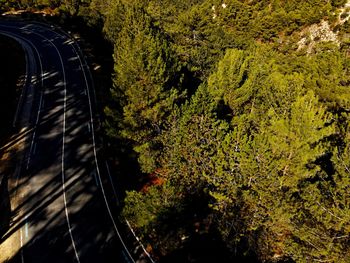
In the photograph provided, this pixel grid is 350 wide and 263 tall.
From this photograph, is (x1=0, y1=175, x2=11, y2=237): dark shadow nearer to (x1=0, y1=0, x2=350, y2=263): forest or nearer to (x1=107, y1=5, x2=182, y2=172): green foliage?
(x1=0, y1=0, x2=350, y2=263): forest

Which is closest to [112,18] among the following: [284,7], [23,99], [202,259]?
[23,99]

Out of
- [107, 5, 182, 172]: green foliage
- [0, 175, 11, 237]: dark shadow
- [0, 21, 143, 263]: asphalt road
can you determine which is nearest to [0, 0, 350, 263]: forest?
[107, 5, 182, 172]: green foliage

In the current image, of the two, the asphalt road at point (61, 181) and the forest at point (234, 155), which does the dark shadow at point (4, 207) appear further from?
the forest at point (234, 155)

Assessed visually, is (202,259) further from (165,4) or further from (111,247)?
(165,4)

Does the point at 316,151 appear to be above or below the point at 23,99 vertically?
above

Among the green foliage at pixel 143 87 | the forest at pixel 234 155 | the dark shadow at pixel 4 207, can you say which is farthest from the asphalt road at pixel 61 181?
the green foliage at pixel 143 87

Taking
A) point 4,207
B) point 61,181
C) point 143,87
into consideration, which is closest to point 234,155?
point 143,87
